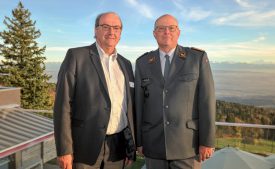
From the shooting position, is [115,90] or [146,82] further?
[146,82]

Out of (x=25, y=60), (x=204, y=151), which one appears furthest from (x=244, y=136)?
(x=25, y=60)

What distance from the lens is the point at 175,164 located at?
7.71 ft

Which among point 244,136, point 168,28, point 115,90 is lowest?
point 244,136

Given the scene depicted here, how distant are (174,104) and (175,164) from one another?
17.0 inches

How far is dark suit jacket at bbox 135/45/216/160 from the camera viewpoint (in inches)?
90.9

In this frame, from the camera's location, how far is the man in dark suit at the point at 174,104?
2.31 meters

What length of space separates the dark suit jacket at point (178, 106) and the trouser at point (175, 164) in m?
0.04

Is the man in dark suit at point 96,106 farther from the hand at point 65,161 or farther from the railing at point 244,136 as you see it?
the railing at point 244,136

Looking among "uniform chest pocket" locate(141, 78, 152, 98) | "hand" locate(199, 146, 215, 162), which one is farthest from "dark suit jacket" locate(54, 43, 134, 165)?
"hand" locate(199, 146, 215, 162)

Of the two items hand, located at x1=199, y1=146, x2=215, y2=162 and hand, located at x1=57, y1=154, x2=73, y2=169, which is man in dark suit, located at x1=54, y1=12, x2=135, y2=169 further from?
hand, located at x1=199, y1=146, x2=215, y2=162

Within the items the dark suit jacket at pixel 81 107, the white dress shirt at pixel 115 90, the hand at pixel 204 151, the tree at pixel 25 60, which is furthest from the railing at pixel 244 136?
the tree at pixel 25 60

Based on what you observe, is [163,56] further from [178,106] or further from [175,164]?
[175,164]

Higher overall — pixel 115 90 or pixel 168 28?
pixel 168 28

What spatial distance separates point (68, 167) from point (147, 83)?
80cm
